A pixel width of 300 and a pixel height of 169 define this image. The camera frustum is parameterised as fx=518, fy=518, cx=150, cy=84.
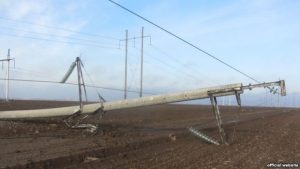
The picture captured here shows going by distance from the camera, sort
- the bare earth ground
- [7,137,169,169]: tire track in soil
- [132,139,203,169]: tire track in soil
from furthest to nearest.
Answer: the bare earth ground < [132,139,203,169]: tire track in soil < [7,137,169,169]: tire track in soil

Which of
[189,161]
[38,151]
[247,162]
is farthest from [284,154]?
[38,151]

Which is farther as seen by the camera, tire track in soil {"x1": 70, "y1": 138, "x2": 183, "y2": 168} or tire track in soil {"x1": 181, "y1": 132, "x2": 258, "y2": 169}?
tire track in soil {"x1": 181, "y1": 132, "x2": 258, "y2": 169}

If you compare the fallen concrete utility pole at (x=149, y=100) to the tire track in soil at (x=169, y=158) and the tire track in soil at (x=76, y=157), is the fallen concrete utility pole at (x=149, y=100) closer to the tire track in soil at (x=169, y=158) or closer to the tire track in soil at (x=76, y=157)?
the tire track in soil at (x=169, y=158)

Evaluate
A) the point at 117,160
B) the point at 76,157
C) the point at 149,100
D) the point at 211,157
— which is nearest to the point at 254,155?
the point at 211,157

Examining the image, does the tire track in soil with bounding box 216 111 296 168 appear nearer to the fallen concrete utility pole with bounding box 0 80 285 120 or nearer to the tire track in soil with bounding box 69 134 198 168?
the fallen concrete utility pole with bounding box 0 80 285 120

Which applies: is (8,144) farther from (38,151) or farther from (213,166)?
(213,166)

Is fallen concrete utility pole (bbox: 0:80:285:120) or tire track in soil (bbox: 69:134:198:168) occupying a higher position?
fallen concrete utility pole (bbox: 0:80:285:120)

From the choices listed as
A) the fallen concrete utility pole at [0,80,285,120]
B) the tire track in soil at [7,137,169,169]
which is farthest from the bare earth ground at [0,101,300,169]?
the fallen concrete utility pole at [0,80,285,120]

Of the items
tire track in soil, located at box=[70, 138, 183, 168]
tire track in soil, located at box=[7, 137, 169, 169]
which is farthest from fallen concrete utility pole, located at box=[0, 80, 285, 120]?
tire track in soil, located at box=[70, 138, 183, 168]

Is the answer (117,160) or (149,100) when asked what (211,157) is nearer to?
(117,160)

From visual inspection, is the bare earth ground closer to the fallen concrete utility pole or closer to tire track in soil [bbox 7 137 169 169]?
A: tire track in soil [bbox 7 137 169 169]

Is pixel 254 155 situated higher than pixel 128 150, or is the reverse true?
pixel 128 150

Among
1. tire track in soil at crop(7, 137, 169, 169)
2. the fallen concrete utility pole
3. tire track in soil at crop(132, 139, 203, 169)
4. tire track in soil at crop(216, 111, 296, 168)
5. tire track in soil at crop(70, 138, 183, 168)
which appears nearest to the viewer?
tire track in soil at crop(7, 137, 169, 169)

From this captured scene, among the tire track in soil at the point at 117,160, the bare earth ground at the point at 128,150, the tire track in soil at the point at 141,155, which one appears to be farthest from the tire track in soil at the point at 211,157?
the tire track in soil at the point at 117,160
